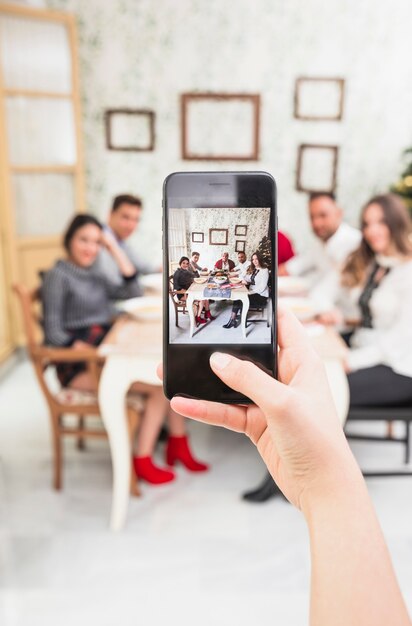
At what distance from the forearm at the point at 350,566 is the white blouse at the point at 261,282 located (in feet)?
0.86

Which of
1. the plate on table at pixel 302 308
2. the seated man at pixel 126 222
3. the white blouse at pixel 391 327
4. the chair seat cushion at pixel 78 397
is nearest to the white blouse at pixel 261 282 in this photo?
the plate on table at pixel 302 308

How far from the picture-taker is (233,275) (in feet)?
2.25

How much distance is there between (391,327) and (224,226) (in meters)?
1.74

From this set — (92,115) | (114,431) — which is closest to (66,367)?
(114,431)

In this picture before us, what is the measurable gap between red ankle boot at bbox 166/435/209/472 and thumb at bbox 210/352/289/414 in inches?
69.9

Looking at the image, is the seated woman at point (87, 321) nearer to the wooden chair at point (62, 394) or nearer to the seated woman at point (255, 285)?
the wooden chair at point (62, 394)

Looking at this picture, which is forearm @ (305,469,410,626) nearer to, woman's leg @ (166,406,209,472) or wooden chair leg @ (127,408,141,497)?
wooden chair leg @ (127,408,141,497)

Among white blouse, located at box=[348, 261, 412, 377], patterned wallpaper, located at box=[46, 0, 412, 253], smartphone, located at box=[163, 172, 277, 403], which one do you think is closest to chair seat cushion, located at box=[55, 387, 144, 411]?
white blouse, located at box=[348, 261, 412, 377]

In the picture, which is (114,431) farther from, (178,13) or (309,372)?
(178,13)

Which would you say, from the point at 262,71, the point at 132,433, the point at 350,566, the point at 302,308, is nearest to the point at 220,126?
the point at 262,71

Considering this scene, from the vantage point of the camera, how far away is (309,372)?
2.14 feet

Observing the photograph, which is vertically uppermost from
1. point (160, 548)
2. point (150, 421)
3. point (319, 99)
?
point (319, 99)

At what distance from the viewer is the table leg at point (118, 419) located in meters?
1.87

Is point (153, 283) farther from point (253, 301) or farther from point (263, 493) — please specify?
point (253, 301)
